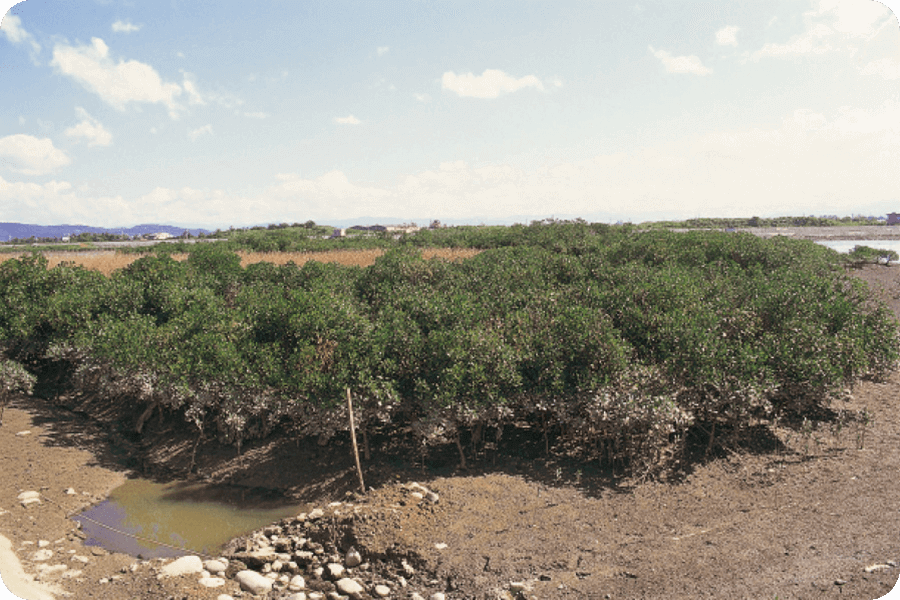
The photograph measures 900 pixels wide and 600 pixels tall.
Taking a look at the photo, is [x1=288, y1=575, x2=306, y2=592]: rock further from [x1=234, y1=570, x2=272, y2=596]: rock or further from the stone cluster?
[x1=234, y1=570, x2=272, y2=596]: rock

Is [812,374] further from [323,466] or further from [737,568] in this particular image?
[323,466]

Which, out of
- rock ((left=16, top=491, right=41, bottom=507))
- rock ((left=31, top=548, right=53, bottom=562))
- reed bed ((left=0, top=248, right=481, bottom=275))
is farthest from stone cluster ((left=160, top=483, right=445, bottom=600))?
reed bed ((left=0, top=248, right=481, bottom=275))

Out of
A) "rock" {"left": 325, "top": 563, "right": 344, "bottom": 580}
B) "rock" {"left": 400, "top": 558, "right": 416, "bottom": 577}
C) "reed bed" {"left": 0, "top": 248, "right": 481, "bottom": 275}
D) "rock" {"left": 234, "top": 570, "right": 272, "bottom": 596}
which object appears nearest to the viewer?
"rock" {"left": 234, "top": 570, "right": 272, "bottom": 596}

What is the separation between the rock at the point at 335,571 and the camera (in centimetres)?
960

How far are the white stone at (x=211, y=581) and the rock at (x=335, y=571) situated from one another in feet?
6.08

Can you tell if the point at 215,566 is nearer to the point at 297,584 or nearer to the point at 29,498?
the point at 297,584

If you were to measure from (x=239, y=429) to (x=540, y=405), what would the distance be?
7.24m

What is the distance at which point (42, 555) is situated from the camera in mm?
10227

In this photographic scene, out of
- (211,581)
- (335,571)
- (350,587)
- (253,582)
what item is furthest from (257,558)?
(350,587)

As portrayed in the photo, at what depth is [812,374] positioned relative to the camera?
487 inches

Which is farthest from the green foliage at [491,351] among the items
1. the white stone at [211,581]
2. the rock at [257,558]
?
the white stone at [211,581]

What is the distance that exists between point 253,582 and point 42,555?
4497mm

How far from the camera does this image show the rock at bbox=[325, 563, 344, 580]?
9602mm

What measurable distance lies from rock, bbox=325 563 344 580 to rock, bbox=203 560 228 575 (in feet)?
6.56
